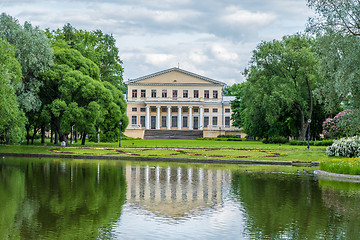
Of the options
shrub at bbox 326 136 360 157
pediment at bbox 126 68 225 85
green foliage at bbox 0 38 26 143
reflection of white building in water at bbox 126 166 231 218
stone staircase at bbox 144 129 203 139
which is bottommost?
reflection of white building in water at bbox 126 166 231 218

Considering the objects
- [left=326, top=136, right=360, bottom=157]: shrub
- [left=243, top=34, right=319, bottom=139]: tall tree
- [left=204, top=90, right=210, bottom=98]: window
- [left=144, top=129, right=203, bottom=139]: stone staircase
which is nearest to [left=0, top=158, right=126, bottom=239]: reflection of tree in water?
[left=326, top=136, right=360, bottom=157]: shrub

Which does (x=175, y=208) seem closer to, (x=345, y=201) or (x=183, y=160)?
(x=345, y=201)

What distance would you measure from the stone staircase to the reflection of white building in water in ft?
178

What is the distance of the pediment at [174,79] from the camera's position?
8862 centimetres

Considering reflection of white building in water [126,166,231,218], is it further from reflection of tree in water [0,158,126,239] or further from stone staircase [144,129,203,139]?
stone staircase [144,129,203,139]

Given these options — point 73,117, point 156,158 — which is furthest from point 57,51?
point 156,158

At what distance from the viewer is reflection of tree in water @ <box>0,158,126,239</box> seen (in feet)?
30.3

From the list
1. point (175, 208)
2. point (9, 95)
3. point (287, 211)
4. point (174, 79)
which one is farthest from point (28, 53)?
point (174, 79)

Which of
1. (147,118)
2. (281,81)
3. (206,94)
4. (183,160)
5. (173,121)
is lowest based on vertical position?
(183,160)

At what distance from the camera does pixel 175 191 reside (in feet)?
50.7

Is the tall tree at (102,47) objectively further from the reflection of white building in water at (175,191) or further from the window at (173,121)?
the reflection of white building in water at (175,191)

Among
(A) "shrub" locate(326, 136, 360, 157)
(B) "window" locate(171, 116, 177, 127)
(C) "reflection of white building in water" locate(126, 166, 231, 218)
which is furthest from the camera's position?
(B) "window" locate(171, 116, 177, 127)

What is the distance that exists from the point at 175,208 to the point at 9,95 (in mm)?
23381

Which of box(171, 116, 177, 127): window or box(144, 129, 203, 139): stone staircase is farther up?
box(171, 116, 177, 127): window
